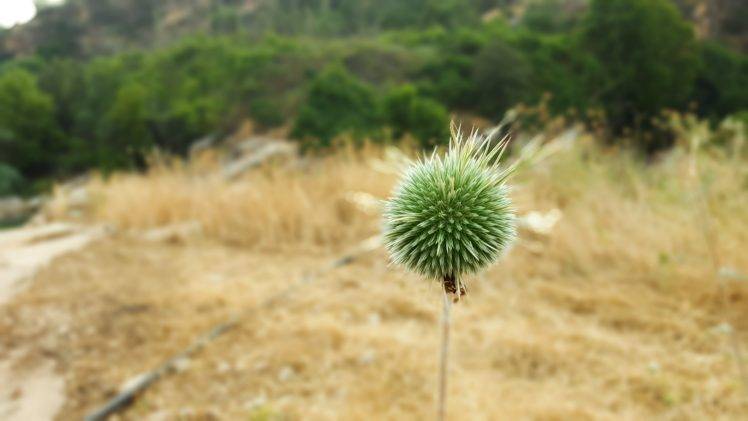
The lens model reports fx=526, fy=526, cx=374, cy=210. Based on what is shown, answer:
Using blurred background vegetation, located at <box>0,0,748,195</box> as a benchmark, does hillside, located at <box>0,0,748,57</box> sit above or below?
above

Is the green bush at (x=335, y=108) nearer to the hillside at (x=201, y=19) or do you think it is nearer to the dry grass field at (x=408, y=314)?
the dry grass field at (x=408, y=314)

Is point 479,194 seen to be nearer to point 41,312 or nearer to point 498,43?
point 41,312

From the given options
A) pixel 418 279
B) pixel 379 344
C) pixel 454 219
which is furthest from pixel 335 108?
pixel 454 219

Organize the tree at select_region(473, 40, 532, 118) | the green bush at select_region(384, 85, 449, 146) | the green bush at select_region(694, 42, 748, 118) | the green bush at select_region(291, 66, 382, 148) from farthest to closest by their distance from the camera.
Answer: the green bush at select_region(291, 66, 382, 148) < the green bush at select_region(694, 42, 748, 118) < the tree at select_region(473, 40, 532, 118) < the green bush at select_region(384, 85, 449, 146)

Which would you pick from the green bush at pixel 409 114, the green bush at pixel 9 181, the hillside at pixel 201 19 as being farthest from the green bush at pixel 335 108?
the green bush at pixel 9 181

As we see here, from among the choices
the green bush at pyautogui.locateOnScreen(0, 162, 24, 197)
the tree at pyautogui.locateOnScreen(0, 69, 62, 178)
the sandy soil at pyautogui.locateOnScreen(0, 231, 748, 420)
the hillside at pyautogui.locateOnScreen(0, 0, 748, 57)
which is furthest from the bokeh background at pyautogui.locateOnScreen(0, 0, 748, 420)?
the tree at pyautogui.locateOnScreen(0, 69, 62, 178)

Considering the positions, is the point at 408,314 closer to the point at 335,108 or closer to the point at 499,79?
the point at 499,79

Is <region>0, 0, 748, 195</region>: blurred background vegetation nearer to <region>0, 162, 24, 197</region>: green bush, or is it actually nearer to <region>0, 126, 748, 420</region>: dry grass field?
<region>0, 162, 24, 197</region>: green bush

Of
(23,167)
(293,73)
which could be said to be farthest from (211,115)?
(23,167)
